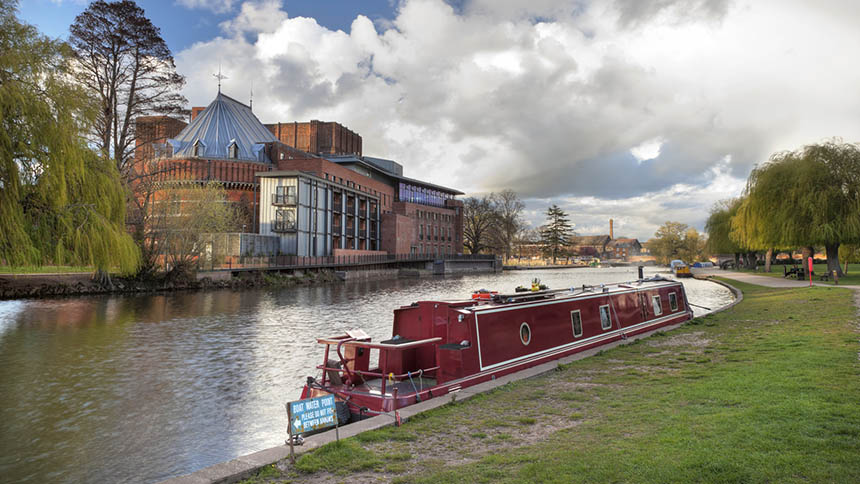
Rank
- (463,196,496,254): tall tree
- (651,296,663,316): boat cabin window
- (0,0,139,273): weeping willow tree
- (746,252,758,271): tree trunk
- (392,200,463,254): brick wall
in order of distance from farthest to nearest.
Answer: (463,196,496,254): tall tree < (392,200,463,254): brick wall < (746,252,758,271): tree trunk < (651,296,663,316): boat cabin window < (0,0,139,273): weeping willow tree

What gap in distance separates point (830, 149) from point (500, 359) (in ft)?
105

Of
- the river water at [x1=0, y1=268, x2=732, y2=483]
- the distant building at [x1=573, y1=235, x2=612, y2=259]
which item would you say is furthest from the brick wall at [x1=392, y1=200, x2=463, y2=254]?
the distant building at [x1=573, y1=235, x2=612, y2=259]

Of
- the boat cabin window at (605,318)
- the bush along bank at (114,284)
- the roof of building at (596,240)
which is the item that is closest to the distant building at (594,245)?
the roof of building at (596,240)

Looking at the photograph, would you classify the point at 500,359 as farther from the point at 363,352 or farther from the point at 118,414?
the point at 118,414

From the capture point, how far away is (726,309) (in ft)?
68.2

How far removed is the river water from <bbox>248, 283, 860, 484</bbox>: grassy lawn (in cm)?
301

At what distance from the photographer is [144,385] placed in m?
11.4

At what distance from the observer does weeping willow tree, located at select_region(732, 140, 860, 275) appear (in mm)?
29359

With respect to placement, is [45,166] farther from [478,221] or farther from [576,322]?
[478,221]

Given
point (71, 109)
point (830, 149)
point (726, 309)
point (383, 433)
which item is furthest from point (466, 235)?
point (383, 433)

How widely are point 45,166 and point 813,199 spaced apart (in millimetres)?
36271

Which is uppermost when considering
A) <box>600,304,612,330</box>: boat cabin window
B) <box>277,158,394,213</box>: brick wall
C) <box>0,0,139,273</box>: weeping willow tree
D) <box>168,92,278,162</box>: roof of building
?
<box>168,92,278,162</box>: roof of building

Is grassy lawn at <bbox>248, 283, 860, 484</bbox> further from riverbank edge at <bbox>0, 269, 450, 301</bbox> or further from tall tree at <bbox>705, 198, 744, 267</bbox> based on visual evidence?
tall tree at <bbox>705, 198, 744, 267</bbox>

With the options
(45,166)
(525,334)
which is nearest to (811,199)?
(525,334)
